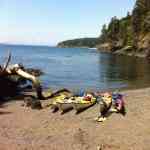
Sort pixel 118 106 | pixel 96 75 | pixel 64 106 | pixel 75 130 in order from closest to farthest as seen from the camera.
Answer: pixel 75 130
pixel 118 106
pixel 64 106
pixel 96 75

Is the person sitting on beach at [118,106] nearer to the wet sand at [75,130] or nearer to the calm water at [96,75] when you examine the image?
the wet sand at [75,130]

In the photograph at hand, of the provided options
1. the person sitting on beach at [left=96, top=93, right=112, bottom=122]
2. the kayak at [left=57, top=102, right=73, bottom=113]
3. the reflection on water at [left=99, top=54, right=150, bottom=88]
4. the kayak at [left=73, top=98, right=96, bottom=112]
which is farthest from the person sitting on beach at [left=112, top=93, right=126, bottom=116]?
the reflection on water at [left=99, top=54, right=150, bottom=88]

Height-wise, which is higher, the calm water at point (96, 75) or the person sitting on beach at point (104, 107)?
the person sitting on beach at point (104, 107)

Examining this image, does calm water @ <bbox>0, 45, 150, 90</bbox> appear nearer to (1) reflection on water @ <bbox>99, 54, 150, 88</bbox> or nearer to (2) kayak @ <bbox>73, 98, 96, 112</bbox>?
(1) reflection on water @ <bbox>99, 54, 150, 88</bbox>

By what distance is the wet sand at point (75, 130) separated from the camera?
15125 millimetres

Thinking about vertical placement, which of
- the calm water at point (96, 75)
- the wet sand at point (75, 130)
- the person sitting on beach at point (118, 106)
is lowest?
the calm water at point (96, 75)

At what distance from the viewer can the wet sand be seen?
15.1 metres

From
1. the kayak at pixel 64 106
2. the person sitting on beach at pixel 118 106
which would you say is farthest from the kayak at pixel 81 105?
the person sitting on beach at pixel 118 106

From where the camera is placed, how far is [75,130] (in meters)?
17.3

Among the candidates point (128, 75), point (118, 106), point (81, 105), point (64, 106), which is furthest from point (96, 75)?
point (118, 106)

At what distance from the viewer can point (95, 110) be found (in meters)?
20.4

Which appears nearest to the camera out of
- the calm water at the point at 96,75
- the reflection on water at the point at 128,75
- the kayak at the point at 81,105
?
the kayak at the point at 81,105

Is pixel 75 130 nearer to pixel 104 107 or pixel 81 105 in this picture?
Result: pixel 104 107

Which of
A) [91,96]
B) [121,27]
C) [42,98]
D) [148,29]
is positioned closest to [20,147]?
[91,96]
